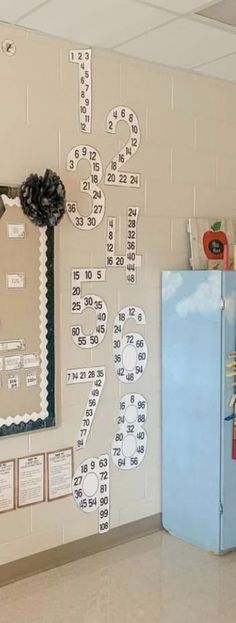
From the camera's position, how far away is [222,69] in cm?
381

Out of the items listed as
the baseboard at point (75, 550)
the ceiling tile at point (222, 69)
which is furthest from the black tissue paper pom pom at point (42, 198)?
the baseboard at point (75, 550)

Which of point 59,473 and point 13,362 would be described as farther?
point 59,473

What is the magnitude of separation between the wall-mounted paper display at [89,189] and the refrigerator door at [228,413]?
2.33ft

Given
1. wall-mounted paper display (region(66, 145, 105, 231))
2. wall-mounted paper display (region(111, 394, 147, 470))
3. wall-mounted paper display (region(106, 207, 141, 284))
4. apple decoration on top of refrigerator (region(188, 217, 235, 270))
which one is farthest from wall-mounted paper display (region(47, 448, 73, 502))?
apple decoration on top of refrigerator (region(188, 217, 235, 270))

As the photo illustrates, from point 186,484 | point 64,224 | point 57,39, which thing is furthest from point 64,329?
point 57,39

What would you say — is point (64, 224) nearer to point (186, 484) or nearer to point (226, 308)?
point (226, 308)

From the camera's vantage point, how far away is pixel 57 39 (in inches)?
128

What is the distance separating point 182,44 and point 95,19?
21.8 inches

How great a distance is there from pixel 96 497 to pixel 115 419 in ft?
1.34

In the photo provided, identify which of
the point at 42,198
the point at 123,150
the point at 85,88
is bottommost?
the point at 42,198

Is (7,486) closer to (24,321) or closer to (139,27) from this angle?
(24,321)

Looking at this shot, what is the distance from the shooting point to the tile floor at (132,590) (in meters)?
2.93

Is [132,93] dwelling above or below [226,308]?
above

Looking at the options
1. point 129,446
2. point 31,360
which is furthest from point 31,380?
point 129,446
